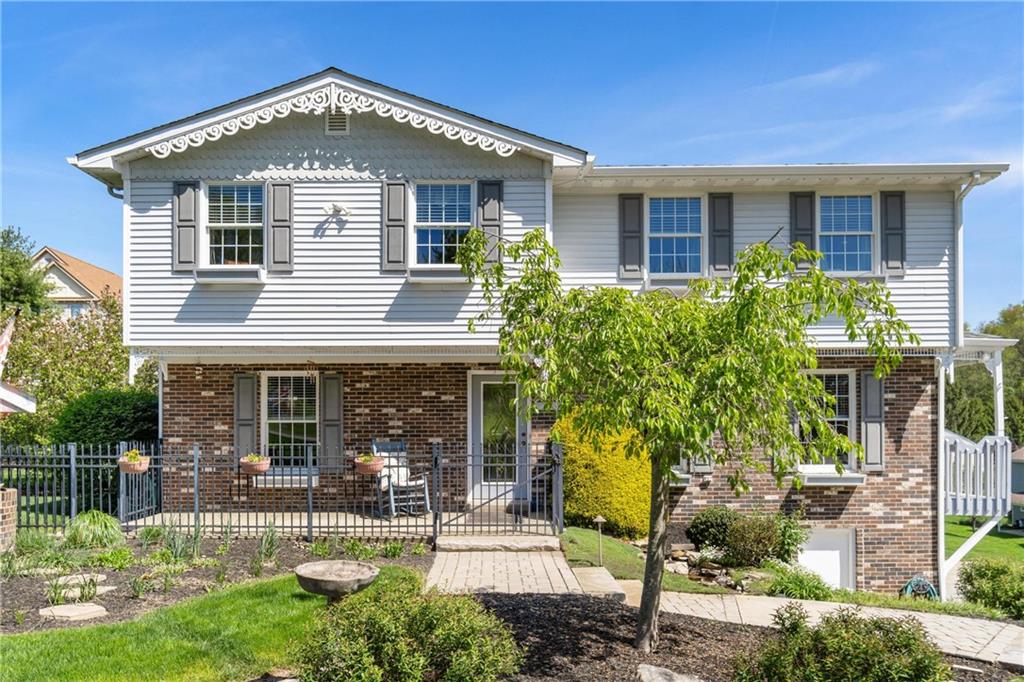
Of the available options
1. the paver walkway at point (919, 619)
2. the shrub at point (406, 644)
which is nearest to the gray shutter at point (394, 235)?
the paver walkway at point (919, 619)

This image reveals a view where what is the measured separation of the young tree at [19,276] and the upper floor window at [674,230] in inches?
954

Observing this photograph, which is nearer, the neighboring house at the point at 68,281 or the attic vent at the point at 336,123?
the attic vent at the point at 336,123

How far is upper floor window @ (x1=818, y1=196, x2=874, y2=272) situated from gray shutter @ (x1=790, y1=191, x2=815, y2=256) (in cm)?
24

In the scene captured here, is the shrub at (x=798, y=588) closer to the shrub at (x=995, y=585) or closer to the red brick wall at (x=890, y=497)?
the shrub at (x=995, y=585)

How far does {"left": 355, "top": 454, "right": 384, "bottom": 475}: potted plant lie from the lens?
1145cm

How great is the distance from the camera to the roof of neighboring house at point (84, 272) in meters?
37.5

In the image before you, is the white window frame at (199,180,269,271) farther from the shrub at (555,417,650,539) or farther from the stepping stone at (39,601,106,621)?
the stepping stone at (39,601,106,621)

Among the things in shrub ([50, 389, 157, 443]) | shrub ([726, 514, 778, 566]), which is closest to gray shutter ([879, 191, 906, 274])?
shrub ([726, 514, 778, 566])

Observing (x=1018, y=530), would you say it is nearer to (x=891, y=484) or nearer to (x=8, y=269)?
(x=891, y=484)

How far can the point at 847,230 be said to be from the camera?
13.3 m

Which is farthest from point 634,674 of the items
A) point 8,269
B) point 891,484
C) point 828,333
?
point 8,269

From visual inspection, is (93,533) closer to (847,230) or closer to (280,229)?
(280,229)

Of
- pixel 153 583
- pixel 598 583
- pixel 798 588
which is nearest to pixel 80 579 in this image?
pixel 153 583

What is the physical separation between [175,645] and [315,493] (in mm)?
7092
